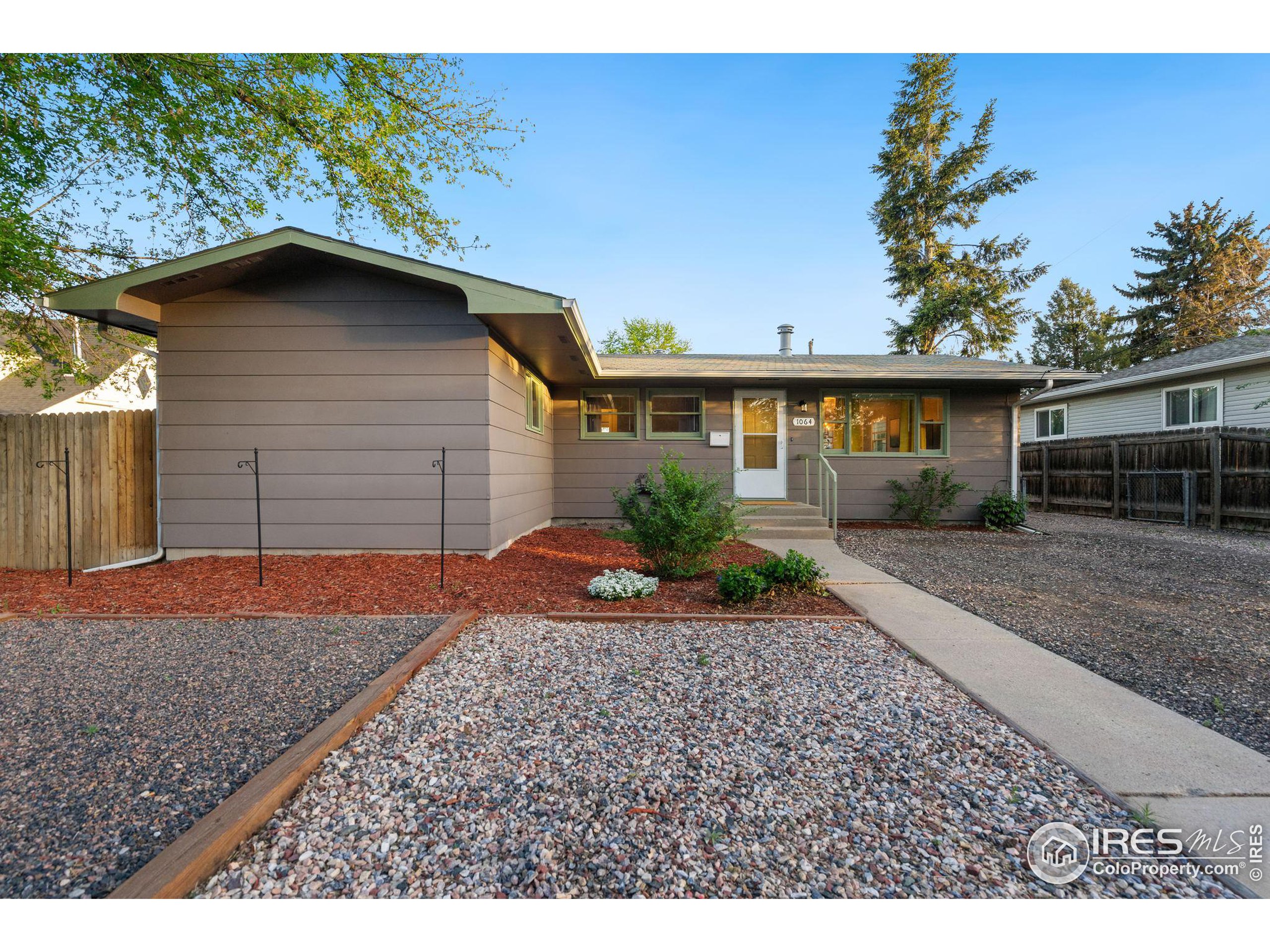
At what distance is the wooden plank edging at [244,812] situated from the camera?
4.21ft

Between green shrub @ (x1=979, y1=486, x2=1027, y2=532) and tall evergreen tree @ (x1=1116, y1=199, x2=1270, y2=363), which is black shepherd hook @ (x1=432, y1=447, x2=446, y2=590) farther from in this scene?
tall evergreen tree @ (x1=1116, y1=199, x2=1270, y2=363)

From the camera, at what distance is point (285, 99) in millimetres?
6441

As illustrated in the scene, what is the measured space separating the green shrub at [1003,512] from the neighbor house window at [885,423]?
122 cm

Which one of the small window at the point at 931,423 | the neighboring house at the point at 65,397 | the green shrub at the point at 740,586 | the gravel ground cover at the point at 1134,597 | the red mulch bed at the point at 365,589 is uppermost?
the neighboring house at the point at 65,397

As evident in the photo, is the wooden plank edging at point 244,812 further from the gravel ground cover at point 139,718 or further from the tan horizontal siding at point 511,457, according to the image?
the tan horizontal siding at point 511,457

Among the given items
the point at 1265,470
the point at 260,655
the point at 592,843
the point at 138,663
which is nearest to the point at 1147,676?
the point at 592,843

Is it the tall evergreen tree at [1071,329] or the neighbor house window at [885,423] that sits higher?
the tall evergreen tree at [1071,329]

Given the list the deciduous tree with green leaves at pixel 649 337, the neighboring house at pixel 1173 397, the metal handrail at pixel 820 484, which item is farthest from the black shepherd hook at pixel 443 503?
the deciduous tree with green leaves at pixel 649 337

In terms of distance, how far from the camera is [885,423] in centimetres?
944

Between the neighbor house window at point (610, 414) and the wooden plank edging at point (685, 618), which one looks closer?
the wooden plank edging at point (685, 618)

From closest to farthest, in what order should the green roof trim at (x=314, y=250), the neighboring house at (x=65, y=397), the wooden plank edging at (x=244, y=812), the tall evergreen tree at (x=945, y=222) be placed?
the wooden plank edging at (x=244, y=812), the green roof trim at (x=314, y=250), the neighboring house at (x=65, y=397), the tall evergreen tree at (x=945, y=222)

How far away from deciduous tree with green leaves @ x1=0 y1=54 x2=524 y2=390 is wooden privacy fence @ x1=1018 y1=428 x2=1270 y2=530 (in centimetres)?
1282

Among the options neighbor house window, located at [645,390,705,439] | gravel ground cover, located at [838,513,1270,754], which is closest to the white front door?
neighbor house window, located at [645,390,705,439]

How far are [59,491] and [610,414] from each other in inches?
269
